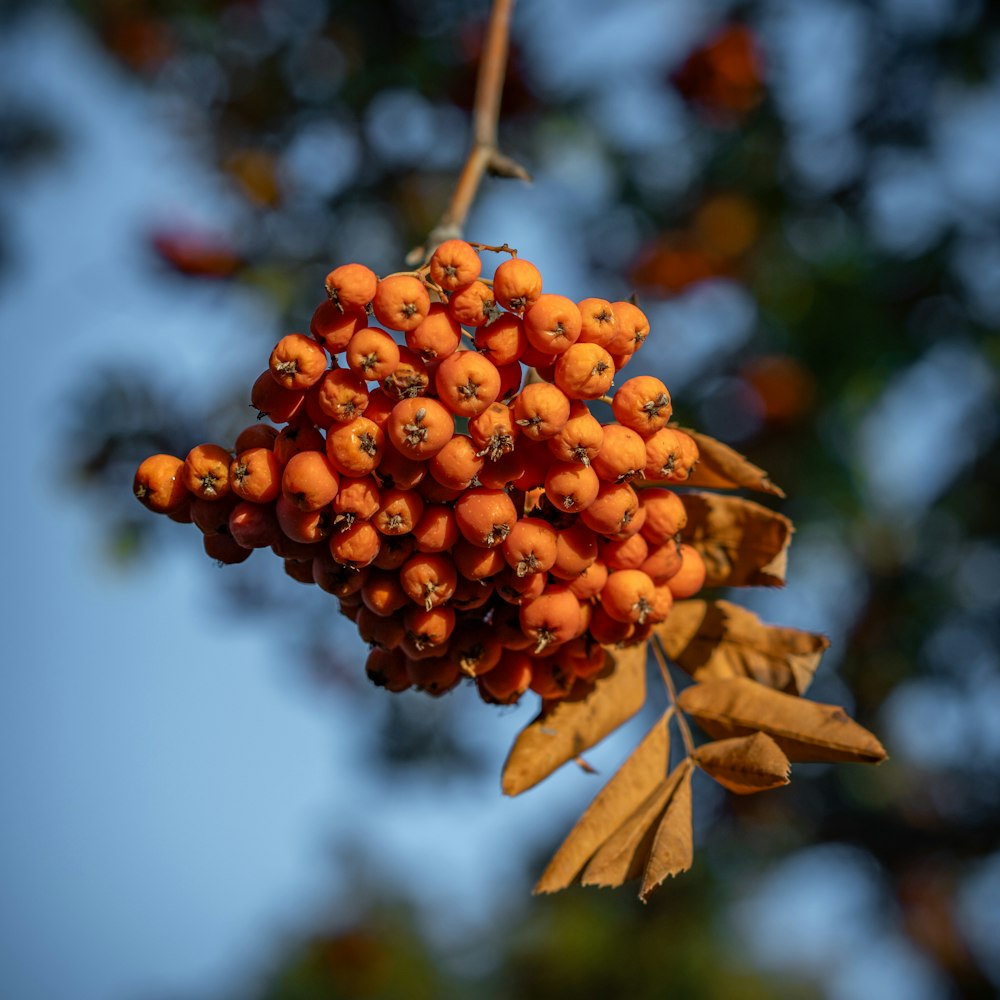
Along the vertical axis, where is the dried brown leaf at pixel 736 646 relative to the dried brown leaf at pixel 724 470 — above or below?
below

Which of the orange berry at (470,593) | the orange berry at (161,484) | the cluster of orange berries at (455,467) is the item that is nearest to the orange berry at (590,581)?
the cluster of orange berries at (455,467)

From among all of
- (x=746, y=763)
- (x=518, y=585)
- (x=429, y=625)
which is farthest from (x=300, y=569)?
(x=746, y=763)

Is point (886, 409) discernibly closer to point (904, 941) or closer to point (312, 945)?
point (904, 941)

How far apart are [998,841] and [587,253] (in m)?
3.29

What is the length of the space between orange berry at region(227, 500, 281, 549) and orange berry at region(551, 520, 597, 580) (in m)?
0.36

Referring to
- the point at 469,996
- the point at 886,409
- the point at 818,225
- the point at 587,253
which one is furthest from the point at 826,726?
the point at 469,996

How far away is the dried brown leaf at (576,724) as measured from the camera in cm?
145

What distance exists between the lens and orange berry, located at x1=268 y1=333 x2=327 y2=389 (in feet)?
3.74

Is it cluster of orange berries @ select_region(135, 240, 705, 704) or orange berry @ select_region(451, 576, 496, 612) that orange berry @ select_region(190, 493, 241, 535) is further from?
orange berry @ select_region(451, 576, 496, 612)

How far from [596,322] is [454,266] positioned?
0.18 metres

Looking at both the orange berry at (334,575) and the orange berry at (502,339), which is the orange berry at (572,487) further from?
the orange berry at (334,575)

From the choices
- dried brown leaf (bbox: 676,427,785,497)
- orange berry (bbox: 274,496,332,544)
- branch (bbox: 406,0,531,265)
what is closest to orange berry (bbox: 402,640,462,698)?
orange berry (bbox: 274,496,332,544)

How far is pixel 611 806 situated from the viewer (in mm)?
1404

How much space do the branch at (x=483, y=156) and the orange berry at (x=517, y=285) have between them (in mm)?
247
